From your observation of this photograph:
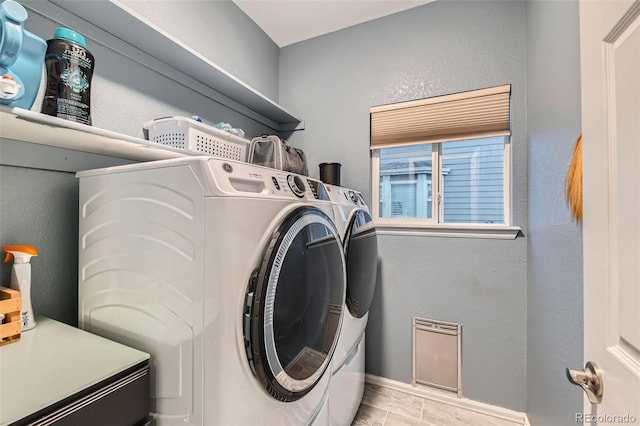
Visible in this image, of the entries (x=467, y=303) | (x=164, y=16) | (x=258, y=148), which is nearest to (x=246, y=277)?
(x=258, y=148)

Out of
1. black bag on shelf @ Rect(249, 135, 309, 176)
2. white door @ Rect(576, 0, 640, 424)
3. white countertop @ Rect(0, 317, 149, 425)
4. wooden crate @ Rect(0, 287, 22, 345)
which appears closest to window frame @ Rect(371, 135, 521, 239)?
black bag on shelf @ Rect(249, 135, 309, 176)

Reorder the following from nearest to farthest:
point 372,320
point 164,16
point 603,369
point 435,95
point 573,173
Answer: point 603,369 → point 573,173 → point 164,16 → point 435,95 → point 372,320

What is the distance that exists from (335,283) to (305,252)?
31 cm

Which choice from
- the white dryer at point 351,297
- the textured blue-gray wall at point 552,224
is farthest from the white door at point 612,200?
the white dryer at point 351,297

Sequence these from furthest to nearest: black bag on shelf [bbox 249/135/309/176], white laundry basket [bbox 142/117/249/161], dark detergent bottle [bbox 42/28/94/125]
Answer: black bag on shelf [bbox 249/135/309/176] → white laundry basket [bbox 142/117/249/161] → dark detergent bottle [bbox 42/28/94/125]

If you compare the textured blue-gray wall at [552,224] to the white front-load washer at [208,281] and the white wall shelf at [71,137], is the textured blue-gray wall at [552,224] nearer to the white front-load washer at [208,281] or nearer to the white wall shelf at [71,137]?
the white front-load washer at [208,281]

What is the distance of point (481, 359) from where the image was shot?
180 cm

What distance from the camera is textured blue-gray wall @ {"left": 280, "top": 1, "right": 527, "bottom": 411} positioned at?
172 centimetres

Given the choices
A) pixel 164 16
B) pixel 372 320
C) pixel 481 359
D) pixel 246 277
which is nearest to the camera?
pixel 246 277

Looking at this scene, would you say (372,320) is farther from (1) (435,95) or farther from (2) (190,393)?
(1) (435,95)

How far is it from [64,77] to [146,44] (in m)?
0.52

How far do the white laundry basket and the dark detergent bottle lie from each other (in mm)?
367

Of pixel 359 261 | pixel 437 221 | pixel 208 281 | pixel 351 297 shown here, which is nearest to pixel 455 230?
pixel 437 221

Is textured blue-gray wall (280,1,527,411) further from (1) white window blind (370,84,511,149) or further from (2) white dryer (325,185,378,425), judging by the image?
(2) white dryer (325,185,378,425)
